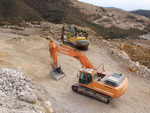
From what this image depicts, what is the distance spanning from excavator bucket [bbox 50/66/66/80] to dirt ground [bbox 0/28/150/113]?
0.32 m

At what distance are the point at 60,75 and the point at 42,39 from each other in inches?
439

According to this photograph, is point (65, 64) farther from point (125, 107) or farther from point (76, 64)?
point (125, 107)

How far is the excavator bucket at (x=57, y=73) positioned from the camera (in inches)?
490

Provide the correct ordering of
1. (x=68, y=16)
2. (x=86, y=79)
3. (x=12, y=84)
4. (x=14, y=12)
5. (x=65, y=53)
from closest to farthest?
1. (x=12, y=84)
2. (x=86, y=79)
3. (x=65, y=53)
4. (x=14, y=12)
5. (x=68, y=16)

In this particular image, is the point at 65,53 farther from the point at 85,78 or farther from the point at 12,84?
the point at 12,84

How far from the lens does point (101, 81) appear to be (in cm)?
956

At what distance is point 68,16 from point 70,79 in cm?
4852

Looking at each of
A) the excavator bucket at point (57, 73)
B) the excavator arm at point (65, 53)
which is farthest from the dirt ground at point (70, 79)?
the excavator arm at point (65, 53)

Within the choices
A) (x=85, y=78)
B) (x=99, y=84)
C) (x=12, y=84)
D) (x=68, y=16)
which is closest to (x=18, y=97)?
(x=12, y=84)

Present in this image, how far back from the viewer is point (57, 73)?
12984 millimetres

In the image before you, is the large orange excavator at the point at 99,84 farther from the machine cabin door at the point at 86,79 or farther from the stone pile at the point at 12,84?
the stone pile at the point at 12,84

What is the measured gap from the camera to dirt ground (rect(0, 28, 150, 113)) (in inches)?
376

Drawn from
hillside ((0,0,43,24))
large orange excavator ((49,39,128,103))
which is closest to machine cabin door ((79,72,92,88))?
large orange excavator ((49,39,128,103))

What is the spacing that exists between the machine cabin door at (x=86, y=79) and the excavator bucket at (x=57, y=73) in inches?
112
